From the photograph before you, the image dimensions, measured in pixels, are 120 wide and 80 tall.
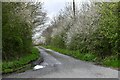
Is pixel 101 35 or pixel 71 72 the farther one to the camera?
pixel 101 35

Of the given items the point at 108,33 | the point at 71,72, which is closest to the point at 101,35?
the point at 108,33

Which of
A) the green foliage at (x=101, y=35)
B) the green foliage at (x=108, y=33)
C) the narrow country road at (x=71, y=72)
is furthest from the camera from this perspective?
the green foliage at (x=101, y=35)

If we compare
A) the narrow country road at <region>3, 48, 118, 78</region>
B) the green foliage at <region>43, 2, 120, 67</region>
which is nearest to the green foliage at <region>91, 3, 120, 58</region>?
the green foliage at <region>43, 2, 120, 67</region>

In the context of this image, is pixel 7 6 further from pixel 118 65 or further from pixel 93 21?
pixel 93 21

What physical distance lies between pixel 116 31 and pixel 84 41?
1023 centimetres

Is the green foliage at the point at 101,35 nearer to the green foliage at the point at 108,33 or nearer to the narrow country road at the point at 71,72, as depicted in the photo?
the green foliage at the point at 108,33

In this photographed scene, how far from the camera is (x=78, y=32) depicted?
30297 mm

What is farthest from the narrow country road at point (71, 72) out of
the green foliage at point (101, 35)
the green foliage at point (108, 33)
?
the green foliage at point (108, 33)

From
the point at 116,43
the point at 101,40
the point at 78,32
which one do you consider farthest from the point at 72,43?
the point at 116,43

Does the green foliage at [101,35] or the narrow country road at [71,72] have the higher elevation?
the green foliage at [101,35]

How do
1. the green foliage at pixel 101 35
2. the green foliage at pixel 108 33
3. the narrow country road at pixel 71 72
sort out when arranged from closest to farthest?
the narrow country road at pixel 71 72 → the green foliage at pixel 108 33 → the green foliage at pixel 101 35

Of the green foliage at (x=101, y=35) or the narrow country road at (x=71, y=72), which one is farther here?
the green foliage at (x=101, y=35)

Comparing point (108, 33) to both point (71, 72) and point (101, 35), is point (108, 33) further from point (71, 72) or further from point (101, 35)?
point (71, 72)

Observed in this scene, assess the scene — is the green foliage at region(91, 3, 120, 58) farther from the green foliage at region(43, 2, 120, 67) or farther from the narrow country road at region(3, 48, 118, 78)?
the narrow country road at region(3, 48, 118, 78)
